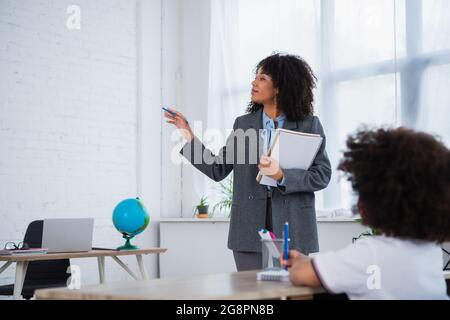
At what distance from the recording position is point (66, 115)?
194 inches

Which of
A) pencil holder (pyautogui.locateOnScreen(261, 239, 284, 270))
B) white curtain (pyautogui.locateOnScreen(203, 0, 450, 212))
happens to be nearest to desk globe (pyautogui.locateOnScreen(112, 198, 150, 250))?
white curtain (pyautogui.locateOnScreen(203, 0, 450, 212))

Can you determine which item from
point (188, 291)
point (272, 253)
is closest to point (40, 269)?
point (272, 253)

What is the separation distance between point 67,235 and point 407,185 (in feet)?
7.31

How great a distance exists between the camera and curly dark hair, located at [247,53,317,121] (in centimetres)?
227

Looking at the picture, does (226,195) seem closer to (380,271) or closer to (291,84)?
(291,84)

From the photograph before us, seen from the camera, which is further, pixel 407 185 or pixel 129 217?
pixel 129 217

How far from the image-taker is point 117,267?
524 centimetres

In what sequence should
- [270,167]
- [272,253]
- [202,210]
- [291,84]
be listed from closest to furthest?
1. [272,253]
2. [270,167]
3. [291,84]
4. [202,210]

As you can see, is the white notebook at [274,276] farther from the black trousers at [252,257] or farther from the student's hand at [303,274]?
the black trousers at [252,257]

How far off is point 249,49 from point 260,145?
3205mm

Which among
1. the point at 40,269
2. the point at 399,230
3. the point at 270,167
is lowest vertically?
the point at 40,269

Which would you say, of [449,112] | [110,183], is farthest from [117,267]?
[449,112]

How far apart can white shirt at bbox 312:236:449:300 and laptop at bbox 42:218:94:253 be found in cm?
Answer: 203
